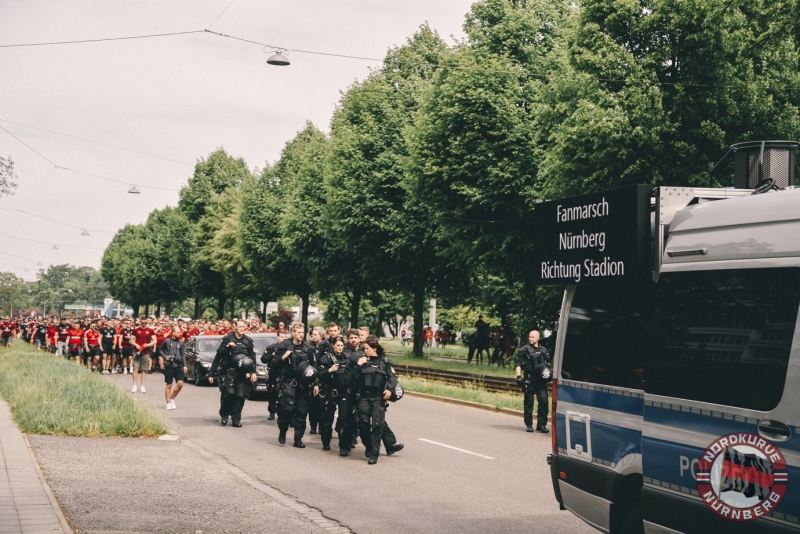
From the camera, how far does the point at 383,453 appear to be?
555 inches

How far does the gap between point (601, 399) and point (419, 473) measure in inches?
213

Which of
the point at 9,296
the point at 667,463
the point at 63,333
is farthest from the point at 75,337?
the point at 9,296

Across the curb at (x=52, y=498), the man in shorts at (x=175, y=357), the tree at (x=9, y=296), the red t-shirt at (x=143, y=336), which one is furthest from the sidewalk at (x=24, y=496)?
the tree at (x=9, y=296)

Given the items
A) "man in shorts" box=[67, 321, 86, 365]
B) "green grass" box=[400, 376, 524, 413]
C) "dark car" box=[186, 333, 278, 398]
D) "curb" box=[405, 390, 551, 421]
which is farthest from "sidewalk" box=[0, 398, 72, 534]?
"man in shorts" box=[67, 321, 86, 365]

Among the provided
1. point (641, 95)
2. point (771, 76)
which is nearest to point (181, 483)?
point (641, 95)

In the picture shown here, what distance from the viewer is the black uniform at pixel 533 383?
16.9m

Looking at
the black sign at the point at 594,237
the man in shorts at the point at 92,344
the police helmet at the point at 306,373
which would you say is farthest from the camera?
the man in shorts at the point at 92,344

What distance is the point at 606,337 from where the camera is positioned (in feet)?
23.1

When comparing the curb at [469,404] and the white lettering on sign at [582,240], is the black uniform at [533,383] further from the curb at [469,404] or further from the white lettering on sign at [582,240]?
the white lettering on sign at [582,240]

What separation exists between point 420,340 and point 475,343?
2.65m

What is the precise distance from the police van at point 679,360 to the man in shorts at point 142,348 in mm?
18116

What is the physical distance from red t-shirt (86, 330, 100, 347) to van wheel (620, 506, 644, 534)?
1083 inches

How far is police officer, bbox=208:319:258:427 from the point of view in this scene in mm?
17203

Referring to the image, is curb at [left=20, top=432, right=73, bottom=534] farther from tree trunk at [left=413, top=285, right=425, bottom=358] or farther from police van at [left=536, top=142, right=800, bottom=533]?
tree trunk at [left=413, top=285, right=425, bottom=358]
